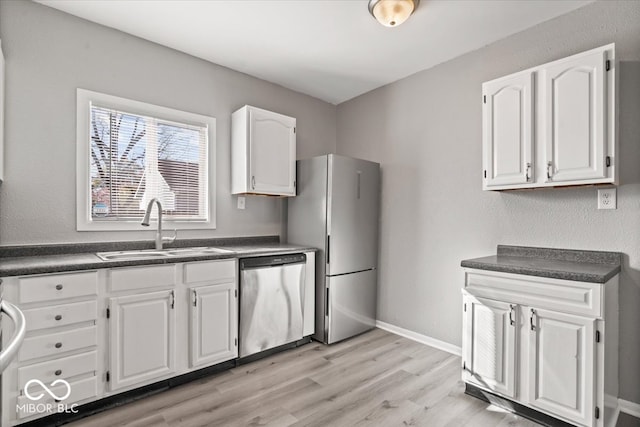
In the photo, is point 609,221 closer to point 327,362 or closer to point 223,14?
point 327,362

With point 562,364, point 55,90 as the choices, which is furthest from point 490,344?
point 55,90

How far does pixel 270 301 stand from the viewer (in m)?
2.79

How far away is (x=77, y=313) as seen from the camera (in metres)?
1.93

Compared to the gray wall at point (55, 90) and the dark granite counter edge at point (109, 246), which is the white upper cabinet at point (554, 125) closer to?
the dark granite counter edge at point (109, 246)

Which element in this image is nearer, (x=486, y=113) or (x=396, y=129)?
(x=486, y=113)

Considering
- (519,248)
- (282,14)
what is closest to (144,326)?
(282,14)

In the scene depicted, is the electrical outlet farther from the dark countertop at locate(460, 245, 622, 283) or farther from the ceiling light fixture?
the ceiling light fixture

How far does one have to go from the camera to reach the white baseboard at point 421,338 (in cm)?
291

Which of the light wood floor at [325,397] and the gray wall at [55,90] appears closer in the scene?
the light wood floor at [325,397]

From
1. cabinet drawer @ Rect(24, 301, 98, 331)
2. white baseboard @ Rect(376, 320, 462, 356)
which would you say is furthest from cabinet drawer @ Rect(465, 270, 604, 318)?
cabinet drawer @ Rect(24, 301, 98, 331)

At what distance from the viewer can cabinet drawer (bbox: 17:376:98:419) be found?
1766mm

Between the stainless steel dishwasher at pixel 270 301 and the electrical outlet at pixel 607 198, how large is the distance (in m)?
2.19

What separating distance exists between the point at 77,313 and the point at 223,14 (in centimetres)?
214

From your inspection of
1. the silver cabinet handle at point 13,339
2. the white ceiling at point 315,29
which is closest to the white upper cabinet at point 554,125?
the white ceiling at point 315,29
